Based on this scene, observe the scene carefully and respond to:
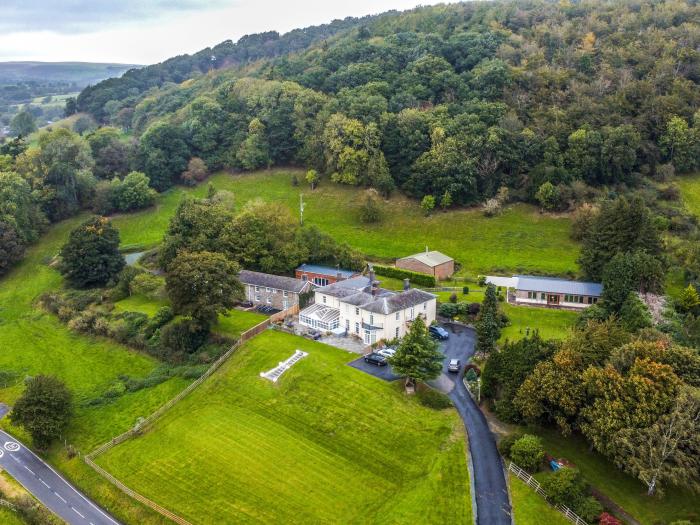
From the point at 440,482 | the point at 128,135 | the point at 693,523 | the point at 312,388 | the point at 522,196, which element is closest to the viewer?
the point at 693,523

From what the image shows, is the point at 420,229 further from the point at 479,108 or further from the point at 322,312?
the point at 322,312

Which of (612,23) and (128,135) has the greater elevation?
(612,23)

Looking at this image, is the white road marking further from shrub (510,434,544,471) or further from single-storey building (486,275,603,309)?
single-storey building (486,275,603,309)

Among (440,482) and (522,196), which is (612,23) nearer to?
(522,196)

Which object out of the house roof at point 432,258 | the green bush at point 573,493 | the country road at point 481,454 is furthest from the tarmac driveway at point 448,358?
the house roof at point 432,258

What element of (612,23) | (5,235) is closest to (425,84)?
(612,23)

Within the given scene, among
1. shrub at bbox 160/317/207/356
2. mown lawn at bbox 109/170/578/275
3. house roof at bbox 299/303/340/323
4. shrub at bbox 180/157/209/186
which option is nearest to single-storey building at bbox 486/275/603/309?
mown lawn at bbox 109/170/578/275

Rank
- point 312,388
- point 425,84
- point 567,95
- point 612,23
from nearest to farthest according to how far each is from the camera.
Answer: point 312,388 < point 567,95 < point 425,84 < point 612,23
